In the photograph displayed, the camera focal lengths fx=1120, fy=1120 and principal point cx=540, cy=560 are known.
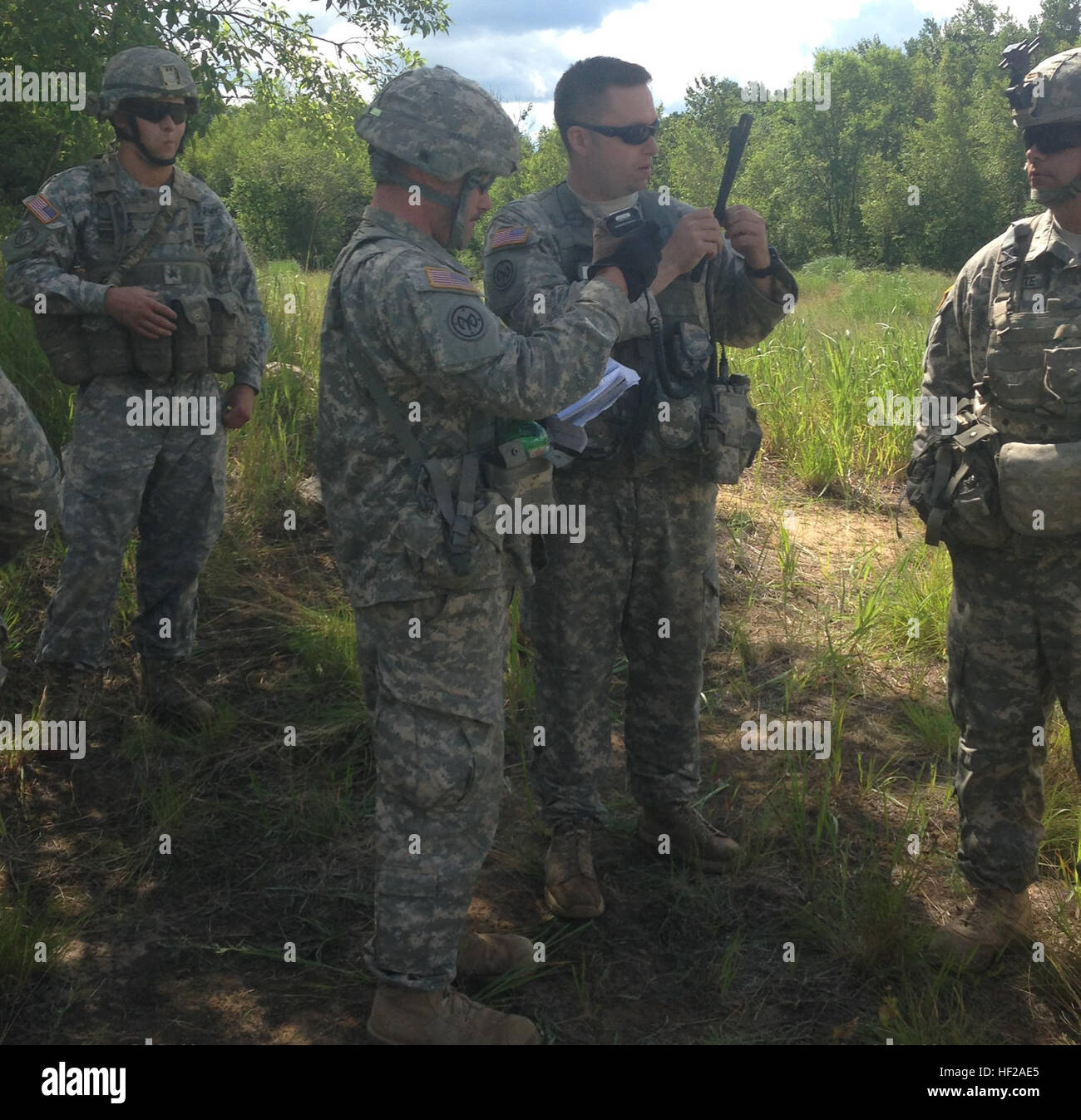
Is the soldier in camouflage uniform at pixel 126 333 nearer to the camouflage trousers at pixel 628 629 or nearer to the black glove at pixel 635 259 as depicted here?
the camouflage trousers at pixel 628 629

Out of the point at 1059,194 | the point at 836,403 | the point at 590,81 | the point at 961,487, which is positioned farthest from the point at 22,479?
the point at 836,403

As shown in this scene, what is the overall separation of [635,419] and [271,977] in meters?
1.74

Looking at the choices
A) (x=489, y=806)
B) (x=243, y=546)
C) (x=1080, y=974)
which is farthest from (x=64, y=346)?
(x=1080, y=974)

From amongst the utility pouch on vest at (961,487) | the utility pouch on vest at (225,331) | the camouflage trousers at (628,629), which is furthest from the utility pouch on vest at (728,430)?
the utility pouch on vest at (225,331)

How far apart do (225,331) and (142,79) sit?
0.87 m

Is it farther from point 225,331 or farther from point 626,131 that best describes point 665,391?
point 225,331

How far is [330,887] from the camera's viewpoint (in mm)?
3295

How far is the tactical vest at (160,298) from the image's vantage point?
385 cm

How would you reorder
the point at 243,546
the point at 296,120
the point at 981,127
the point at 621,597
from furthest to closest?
the point at 981,127 → the point at 296,120 → the point at 243,546 → the point at 621,597

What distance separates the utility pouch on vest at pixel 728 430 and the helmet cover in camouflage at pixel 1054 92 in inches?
36.3

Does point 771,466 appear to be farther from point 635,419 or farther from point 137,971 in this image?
point 137,971

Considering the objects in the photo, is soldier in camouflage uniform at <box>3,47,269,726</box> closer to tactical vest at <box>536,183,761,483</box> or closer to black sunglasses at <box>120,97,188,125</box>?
black sunglasses at <box>120,97,188,125</box>

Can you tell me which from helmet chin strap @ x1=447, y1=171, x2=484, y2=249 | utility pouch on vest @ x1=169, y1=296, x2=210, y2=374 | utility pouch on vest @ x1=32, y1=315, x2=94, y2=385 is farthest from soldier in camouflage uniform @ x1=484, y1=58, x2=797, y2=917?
utility pouch on vest @ x1=32, y1=315, x2=94, y2=385

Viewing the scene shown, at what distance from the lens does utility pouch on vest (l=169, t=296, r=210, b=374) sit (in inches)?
154
